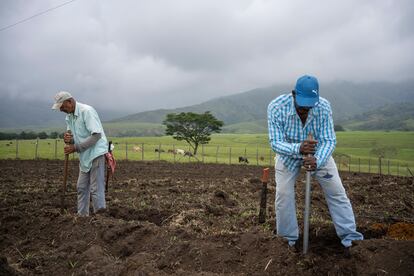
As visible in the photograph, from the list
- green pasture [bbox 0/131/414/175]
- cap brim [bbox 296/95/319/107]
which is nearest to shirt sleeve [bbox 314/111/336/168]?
cap brim [bbox 296/95/319/107]

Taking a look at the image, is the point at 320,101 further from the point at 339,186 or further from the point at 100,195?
the point at 100,195

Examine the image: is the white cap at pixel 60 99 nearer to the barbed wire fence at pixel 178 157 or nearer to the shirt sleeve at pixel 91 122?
the shirt sleeve at pixel 91 122

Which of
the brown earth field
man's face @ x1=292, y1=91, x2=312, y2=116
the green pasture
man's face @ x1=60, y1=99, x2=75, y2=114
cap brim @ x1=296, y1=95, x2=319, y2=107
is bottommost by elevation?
the green pasture

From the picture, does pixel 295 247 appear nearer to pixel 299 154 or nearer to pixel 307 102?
pixel 299 154

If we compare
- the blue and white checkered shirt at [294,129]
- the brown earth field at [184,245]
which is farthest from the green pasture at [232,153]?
the blue and white checkered shirt at [294,129]

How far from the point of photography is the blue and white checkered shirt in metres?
4.95

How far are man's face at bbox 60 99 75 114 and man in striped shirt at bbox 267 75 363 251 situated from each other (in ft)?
11.8

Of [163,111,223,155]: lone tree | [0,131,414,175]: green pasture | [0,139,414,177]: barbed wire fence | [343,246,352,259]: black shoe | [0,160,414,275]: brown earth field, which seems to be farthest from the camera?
[163,111,223,155]: lone tree

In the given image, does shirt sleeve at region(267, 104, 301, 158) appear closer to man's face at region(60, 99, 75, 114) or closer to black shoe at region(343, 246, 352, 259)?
black shoe at region(343, 246, 352, 259)

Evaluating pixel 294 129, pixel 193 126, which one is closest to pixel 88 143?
pixel 294 129

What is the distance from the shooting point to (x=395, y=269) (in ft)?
13.9

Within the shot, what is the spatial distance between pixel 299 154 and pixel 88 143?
371 centimetres

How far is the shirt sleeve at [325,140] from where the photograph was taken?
193 inches

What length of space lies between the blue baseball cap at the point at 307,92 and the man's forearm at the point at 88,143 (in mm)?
3677
